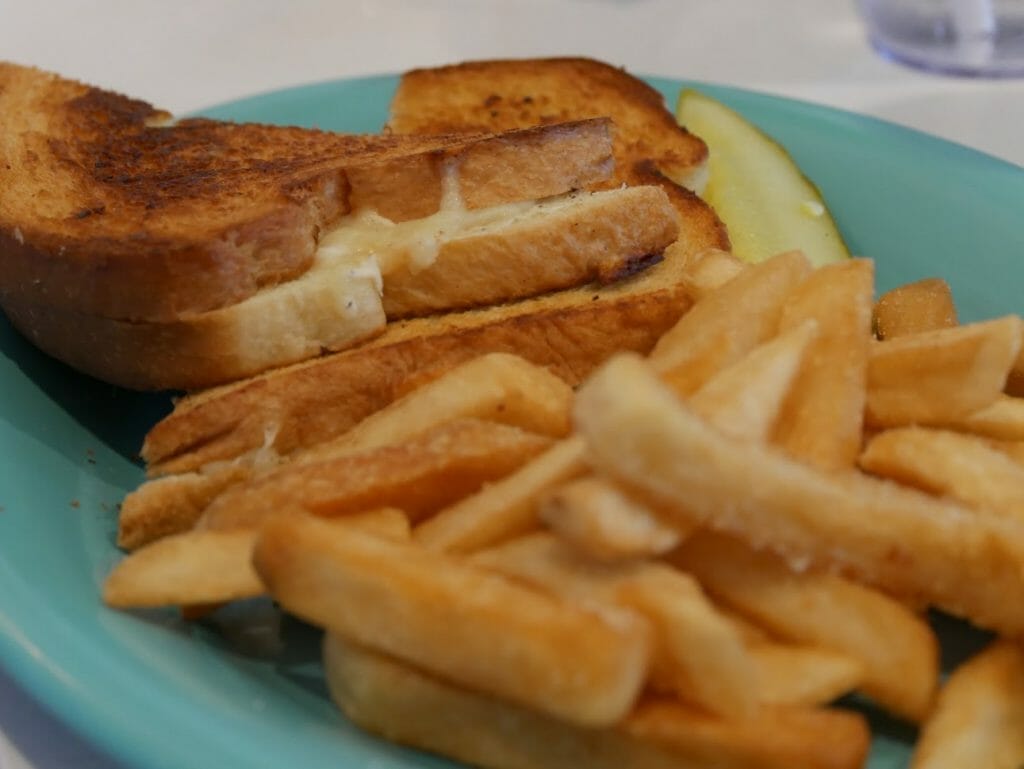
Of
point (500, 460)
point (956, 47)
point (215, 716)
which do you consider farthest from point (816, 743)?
point (956, 47)

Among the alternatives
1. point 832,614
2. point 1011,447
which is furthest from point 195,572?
point 1011,447

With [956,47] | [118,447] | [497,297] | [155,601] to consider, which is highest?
[956,47]

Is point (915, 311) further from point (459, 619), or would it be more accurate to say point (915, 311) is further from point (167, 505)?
point (167, 505)

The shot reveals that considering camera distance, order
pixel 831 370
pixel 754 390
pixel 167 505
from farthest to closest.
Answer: pixel 167 505 → pixel 831 370 → pixel 754 390

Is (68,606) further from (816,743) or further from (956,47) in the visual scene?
(956,47)

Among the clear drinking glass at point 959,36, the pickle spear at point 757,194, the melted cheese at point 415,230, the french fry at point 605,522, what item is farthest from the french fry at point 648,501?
the clear drinking glass at point 959,36

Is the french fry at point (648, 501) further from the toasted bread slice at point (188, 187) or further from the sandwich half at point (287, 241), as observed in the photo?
the toasted bread slice at point (188, 187)
